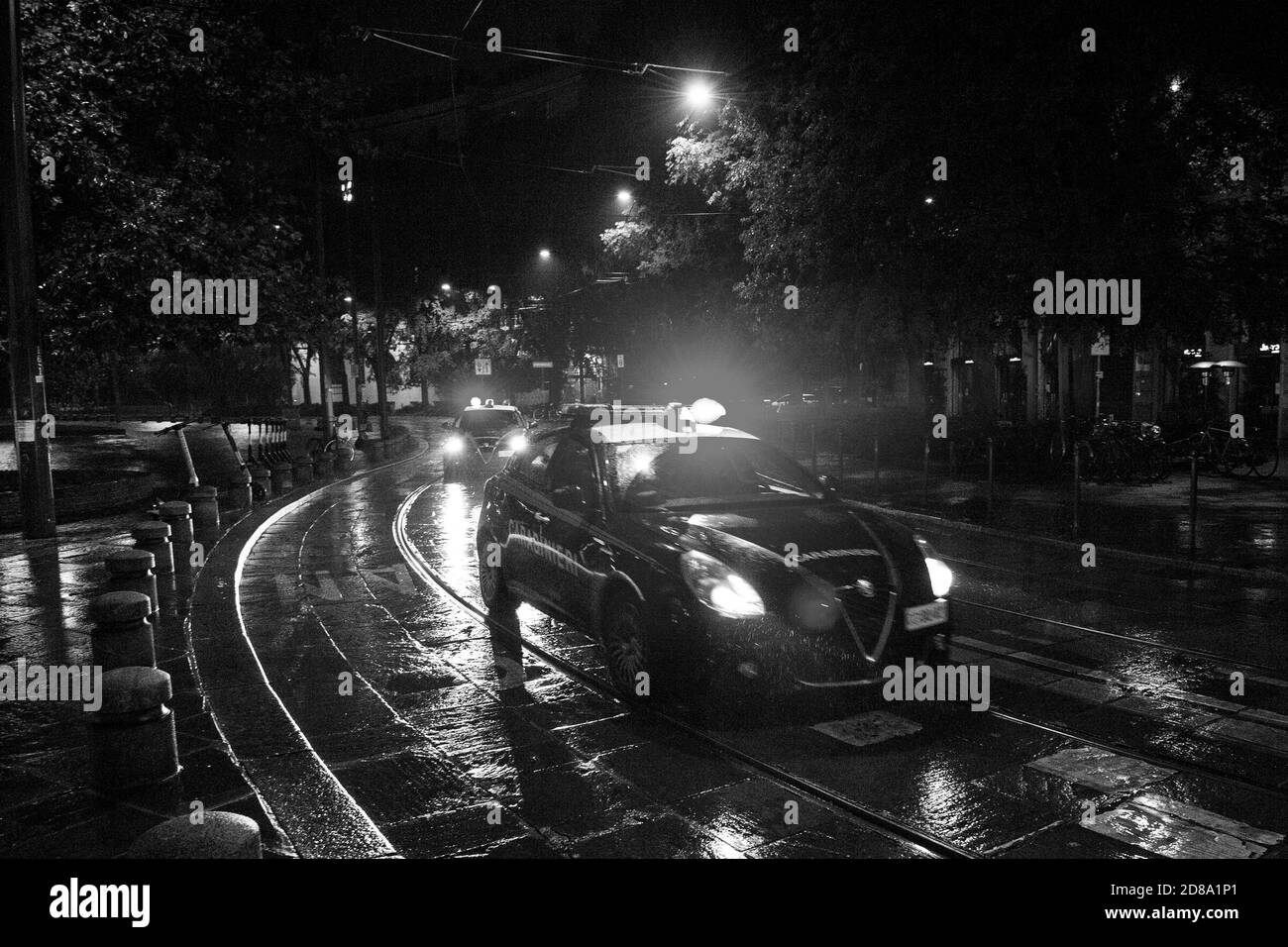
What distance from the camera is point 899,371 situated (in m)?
43.2

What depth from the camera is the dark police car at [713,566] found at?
5.10 meters

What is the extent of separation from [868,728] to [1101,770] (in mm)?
1116

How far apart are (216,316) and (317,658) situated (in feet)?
32.6

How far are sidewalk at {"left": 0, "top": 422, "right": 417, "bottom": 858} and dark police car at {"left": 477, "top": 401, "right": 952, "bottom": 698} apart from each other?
7.19ft

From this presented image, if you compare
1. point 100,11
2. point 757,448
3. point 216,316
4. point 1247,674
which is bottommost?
point 1247,674

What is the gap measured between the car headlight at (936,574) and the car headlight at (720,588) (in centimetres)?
118

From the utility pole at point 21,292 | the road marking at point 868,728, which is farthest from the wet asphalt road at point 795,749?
the utility pole at point 21,292

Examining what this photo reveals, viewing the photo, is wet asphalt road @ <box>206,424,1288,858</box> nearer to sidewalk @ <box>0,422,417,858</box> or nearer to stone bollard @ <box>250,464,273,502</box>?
sidewalk @ <box>0,422,417,858</box>

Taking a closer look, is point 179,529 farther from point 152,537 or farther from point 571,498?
point 571,498

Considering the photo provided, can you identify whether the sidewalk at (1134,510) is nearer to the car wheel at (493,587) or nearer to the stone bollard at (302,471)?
the car wheel at (493,587)

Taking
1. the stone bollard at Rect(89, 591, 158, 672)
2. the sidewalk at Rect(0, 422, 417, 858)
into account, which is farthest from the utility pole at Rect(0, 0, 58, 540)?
the stone bollard at Rect(89, 591, 158, 672)

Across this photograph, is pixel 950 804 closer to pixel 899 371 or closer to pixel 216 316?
pixel 216 316

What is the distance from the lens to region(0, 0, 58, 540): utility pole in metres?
10.8
